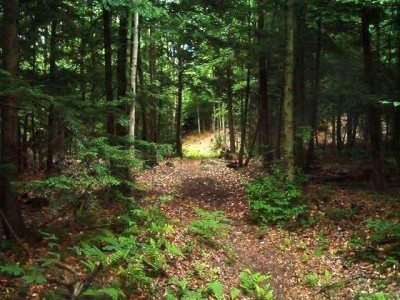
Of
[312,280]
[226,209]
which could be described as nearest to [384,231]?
[312,280]

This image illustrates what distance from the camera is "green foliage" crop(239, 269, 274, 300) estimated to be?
8500mm

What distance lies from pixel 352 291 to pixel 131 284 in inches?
177

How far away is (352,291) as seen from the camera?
8375 mm

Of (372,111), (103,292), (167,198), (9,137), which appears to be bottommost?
(103,292)

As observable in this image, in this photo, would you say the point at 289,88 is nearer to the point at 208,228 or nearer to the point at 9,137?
Result: the point at 208,228

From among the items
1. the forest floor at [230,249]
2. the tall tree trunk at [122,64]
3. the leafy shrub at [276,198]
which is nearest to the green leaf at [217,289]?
the forest floor at [230,249]

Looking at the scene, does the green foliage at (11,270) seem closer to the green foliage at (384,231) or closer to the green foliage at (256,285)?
the green foliage at (256,285)

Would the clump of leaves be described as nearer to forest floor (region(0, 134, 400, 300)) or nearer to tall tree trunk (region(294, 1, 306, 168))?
forest floor (region(0, 134, 400, 300))

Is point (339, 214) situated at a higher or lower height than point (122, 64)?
lower

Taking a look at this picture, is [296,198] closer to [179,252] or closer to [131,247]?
[179,252]

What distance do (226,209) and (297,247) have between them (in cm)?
338

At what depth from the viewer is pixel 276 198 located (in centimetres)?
1266

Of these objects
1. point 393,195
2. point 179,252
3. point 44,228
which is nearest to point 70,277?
point 44,228

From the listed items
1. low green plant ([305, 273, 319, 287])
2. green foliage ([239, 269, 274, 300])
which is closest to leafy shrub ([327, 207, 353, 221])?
low green plant ([305, 273, 319, 287])
